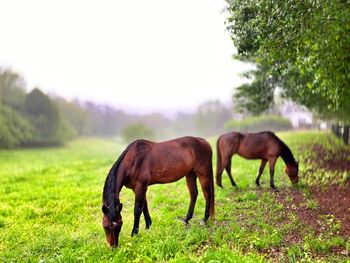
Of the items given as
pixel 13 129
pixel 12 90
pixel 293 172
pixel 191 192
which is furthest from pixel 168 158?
pixel 12 90

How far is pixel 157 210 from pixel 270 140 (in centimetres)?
555

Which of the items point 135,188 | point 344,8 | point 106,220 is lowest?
point 106,220

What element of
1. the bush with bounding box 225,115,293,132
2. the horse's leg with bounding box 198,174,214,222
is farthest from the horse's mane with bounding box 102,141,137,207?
the bush with bounding box 225,115,293,132

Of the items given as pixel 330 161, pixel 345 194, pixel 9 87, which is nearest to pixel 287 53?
pixel 345 194

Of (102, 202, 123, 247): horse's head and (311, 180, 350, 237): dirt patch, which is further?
(311, 180, 350, 237): dirt patch

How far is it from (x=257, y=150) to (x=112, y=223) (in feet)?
25.2

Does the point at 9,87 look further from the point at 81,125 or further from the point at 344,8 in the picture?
the point at 344,8

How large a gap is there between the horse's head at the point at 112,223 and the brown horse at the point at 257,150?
6.53m

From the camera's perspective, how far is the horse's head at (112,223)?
6625 millimetres

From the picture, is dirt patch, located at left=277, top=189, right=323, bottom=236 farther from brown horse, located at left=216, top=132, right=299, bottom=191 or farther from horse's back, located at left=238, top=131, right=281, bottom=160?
horse's back, located at left=238, top=131, right=281, bottom=160

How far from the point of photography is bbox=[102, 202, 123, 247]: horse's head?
662 cm

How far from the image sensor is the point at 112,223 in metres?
6.62

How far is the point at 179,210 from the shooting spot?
31.5ft

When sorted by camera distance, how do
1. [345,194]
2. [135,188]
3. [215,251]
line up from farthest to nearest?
[345,194], [135,188], [215,251]
